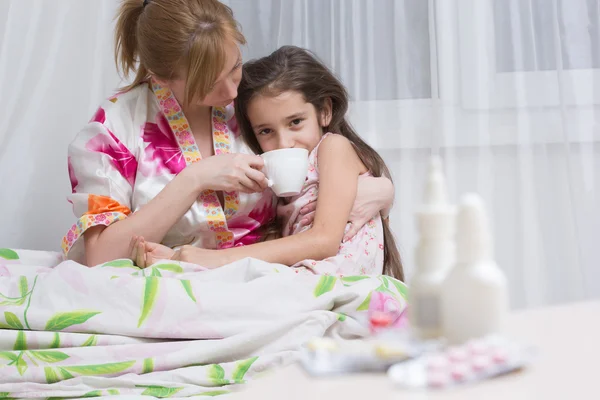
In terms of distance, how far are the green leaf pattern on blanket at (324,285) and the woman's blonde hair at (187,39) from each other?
0.51 meters

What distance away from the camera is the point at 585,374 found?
49 cm

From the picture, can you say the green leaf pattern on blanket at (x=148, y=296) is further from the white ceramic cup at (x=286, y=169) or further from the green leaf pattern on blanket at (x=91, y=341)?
the white ceramic cup at (x=286, y=169)

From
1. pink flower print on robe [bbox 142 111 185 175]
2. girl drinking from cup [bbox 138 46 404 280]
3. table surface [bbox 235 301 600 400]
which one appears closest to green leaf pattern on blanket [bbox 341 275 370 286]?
girl drinking from cup [bbox 138 46 404 280]

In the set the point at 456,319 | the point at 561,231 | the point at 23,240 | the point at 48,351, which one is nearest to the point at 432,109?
the point at 561,231

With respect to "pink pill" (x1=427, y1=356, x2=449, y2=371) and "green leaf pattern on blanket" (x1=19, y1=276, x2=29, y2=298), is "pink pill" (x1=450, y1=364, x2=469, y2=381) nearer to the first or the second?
"pink pill" (x1=427, y1=356, x2=449, y2=371)

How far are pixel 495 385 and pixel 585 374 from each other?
6cm

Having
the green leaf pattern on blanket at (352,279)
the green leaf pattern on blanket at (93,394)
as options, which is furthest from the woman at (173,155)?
the green leaf pattern on blanket at (93,394)

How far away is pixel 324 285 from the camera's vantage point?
3.99 ft

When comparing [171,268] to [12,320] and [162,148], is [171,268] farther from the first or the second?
[162,148]

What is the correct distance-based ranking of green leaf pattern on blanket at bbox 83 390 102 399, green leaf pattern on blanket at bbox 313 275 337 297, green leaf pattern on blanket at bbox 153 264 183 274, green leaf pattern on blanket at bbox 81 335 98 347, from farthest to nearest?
green leaf pattern on blanket at bbox 153 264 183 274
green leaf pattern on blanket at bbox 313 275 337 297
green leaf pattern on blanket at bbox 81 335 98 347
green leaf pattern on blanket at bbox 83 390 102 399

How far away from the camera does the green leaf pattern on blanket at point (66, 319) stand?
1.11 metres

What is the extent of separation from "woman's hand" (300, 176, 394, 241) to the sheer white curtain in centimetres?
43

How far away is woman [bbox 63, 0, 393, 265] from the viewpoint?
61.2 inches

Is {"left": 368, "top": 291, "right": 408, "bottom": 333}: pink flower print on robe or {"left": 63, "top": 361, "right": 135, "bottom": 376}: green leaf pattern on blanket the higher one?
{"left": 368, "top": 291, "right": 408, "bottom": 333}: pink flower print on robe
